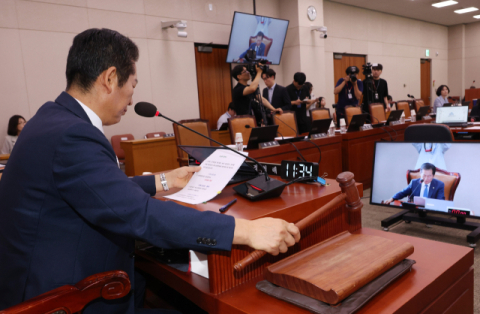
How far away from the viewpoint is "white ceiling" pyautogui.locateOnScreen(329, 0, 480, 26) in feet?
29.6

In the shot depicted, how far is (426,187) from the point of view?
2125 millimetres

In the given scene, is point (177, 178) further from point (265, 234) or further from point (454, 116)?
point (454, 116)

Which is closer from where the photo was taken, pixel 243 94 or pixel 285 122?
pixel 243 94

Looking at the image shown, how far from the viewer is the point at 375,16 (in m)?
9.83

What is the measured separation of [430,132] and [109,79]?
263 cm

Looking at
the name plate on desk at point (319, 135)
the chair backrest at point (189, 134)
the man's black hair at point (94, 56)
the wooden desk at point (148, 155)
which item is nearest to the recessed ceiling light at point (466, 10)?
the name plate on desk at point (319, 135)

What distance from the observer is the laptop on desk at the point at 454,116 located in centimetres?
402

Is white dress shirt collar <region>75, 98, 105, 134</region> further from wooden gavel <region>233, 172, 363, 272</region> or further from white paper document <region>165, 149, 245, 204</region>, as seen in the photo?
wooden gavel <region>233, 172, 363, 272</region>

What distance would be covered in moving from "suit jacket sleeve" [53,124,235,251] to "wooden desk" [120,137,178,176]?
3.92 metres

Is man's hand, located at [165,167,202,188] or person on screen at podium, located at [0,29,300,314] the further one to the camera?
man's hand, located at [165,167,202,188]

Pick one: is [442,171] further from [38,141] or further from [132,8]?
[132,8]

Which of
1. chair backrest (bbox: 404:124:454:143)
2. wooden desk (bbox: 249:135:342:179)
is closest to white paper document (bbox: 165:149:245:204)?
wooden desk (bbox: 249:135:342:179)

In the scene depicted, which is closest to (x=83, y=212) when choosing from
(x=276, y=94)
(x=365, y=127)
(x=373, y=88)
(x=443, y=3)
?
(x=365, y=127)

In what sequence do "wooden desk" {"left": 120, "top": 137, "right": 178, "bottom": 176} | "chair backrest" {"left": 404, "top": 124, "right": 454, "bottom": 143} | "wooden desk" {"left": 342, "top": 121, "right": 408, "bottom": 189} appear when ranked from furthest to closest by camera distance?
1. "wooden desk" {"left": 120, "top": 137, "right": 178, "bottom": 176}
2. "wooden desk" {"left": 342, "top": 121, "right": 408, "bottom": 189}
3. "chair backrest" {"left": 404, "top": 124, "right": 454, "bottom": 143}
